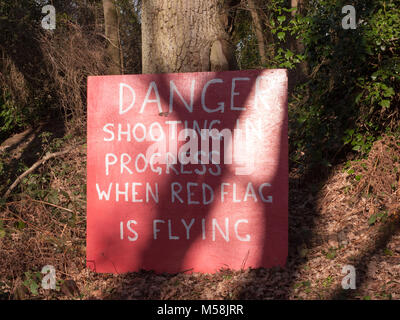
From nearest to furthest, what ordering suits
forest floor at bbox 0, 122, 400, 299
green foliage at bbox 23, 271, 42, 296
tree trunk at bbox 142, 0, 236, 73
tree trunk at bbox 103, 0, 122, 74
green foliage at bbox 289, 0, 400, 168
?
forest floor at bbox 0, 122, 400, 299, green foliage at bbox 23, 271, 42, 296, tree trunk at bbox 142, 0, 236, 73, green foliage at bbox 289, 0, 400, 168, tree trunk at bbox 103, 0, 122, 74

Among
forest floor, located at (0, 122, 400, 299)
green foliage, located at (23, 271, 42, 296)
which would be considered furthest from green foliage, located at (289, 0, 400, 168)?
green foliage, located at (23, 271, 42, 296)

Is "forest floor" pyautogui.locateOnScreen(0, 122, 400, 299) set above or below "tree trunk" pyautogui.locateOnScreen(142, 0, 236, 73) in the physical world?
below

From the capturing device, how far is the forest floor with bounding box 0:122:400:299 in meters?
3.67

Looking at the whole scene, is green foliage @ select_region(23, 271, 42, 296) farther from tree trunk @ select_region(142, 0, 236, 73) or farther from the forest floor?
tree trunk @ select_region(142, 0, 236, 73)

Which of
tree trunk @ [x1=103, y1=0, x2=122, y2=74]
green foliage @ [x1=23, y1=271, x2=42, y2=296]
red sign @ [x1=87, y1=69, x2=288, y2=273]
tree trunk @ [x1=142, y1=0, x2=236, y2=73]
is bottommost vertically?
green foliage @ [x1=23, y1=271, x2=42, y2=296]

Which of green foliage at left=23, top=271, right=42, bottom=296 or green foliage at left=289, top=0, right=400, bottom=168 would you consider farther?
green foliage at left=289, top=0, right=400, bottom=168

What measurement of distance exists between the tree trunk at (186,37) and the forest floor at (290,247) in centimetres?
205

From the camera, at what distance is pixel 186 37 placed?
4.45m

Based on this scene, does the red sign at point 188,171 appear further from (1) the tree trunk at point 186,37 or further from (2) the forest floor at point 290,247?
(1) the tree trunk at point 186,37

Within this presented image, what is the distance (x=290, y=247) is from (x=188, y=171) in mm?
1395

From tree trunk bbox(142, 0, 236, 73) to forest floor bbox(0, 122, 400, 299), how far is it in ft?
6.72
